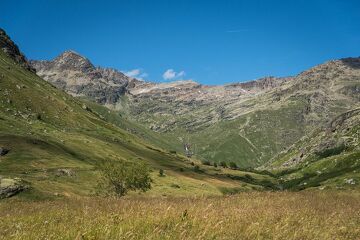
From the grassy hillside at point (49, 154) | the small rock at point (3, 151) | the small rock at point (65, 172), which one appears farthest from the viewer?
the small rock at point (3, 151)

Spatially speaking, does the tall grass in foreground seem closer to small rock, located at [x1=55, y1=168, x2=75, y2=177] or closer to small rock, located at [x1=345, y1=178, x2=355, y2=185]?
small rock, located at [x1=55, y1=168, x2=75, y2=177]

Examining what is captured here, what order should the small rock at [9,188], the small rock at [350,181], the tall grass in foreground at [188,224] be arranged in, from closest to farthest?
the tall grass in foreground at [188,224]
the small rock at [9,188]
the small rock at [350,181]

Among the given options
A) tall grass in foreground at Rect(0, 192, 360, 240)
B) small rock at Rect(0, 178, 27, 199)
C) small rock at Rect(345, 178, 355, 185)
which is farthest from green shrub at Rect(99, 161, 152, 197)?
small rock at Rect(345, 178, 355, 185)

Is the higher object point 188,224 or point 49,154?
point 188,224

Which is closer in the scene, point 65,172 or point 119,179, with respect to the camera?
point 119,179

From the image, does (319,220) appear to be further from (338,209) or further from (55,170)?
(55,170)

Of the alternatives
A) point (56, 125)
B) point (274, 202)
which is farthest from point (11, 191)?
point (56, 125)

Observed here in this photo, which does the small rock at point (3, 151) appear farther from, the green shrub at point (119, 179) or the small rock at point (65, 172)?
the green shrub at point (119, 179)

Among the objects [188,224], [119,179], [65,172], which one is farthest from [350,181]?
[188,224]

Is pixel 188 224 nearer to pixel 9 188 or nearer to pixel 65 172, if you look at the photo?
pixel 9 188

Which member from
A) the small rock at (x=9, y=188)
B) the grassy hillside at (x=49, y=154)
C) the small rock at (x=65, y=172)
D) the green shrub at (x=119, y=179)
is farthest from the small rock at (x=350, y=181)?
the small rock at (x=9, y=188)

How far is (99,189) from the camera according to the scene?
7344 centimetres

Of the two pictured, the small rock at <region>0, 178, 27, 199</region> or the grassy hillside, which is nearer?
the small rock at <region>0, 178, 27, 199</region>

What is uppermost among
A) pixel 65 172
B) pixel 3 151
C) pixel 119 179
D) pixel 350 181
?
pixel 350 181
